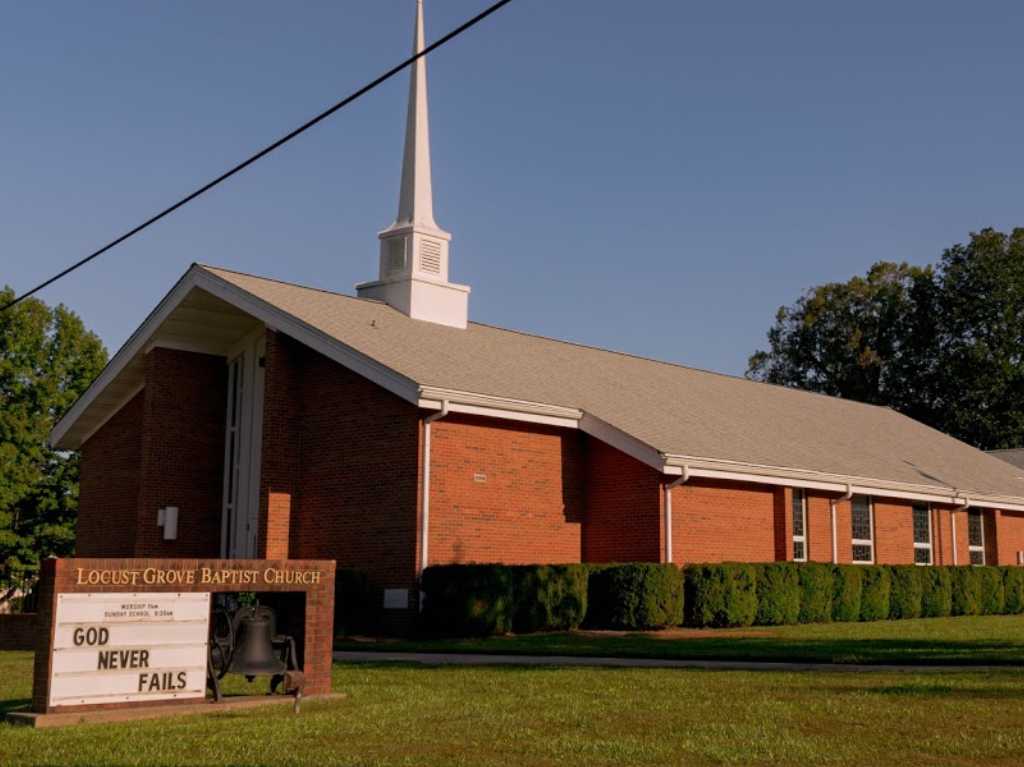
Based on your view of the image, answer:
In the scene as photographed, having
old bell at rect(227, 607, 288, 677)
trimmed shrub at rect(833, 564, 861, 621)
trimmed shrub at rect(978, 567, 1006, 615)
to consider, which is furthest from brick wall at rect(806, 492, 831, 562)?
old bell at rect(227, 607, 288, 677)

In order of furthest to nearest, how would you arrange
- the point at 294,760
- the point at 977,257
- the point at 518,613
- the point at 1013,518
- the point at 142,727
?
the point at 977,257 < the point at 1013,518 < the point at 518,613 < the point at 142,727 < the point at 294,760

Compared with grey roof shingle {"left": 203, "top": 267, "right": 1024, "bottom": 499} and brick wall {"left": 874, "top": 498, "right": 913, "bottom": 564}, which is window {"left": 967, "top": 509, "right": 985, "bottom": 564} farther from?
brick wall {"left": 874, "top": 498, "right": 913, "bottom": 564}

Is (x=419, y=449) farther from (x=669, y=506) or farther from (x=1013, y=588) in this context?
(x=1013, y=588)

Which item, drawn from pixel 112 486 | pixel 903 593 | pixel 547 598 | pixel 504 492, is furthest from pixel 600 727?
pixel 112 486

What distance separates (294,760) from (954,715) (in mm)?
→ 5347

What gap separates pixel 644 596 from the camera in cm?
2250

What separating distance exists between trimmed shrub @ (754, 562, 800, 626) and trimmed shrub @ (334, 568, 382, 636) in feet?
23.7

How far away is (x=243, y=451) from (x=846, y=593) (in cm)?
1302

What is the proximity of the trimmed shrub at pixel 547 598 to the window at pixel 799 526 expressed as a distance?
8.81m

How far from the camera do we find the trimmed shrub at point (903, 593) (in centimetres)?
2786

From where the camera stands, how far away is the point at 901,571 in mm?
28172

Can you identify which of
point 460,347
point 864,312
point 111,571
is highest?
point 864,312

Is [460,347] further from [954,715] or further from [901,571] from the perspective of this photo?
[954,715]

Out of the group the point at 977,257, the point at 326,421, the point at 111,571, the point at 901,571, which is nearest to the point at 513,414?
the point at 326,421
